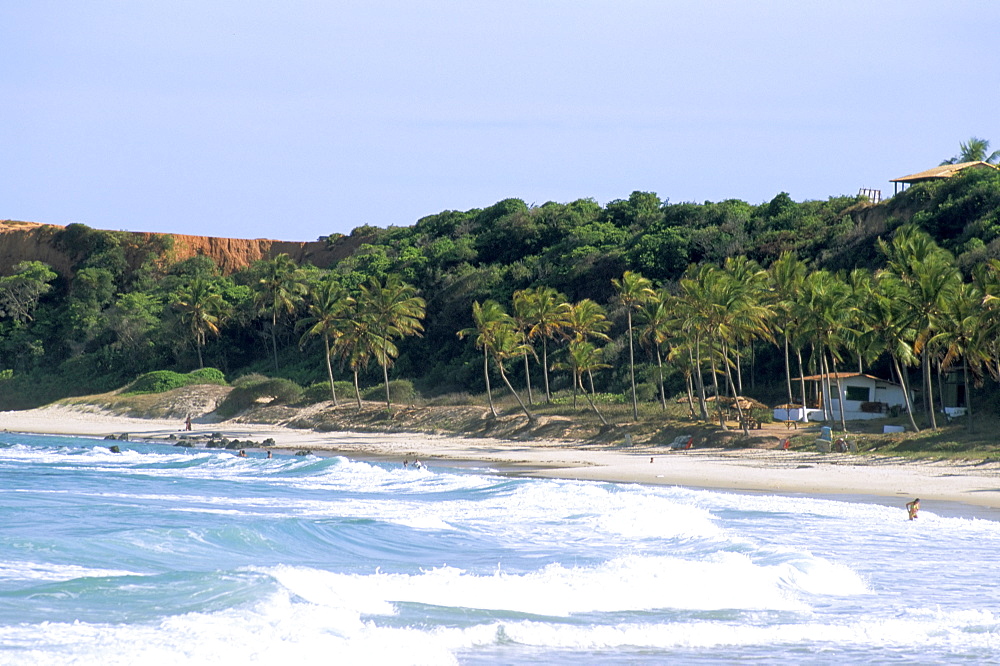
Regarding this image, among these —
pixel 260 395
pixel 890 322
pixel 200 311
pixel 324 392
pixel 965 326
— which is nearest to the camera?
pixel 965 326

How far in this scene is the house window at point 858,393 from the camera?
3994cm

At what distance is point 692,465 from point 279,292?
4110cm

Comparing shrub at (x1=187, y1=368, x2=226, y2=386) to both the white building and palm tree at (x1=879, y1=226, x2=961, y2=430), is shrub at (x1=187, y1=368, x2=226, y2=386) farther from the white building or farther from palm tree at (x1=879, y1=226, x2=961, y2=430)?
palm tree at (x1=879, y1=226, x2=961, y2=430)

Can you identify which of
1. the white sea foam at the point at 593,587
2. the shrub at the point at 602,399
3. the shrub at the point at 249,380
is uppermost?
the shrub at the point at 249,380

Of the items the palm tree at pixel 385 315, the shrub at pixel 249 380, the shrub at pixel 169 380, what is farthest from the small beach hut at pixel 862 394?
the shrub at pixel 169 380

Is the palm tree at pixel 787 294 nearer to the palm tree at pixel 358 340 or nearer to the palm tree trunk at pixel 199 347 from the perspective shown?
the palm tree at pixel 358 340

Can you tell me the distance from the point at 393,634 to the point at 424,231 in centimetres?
7184

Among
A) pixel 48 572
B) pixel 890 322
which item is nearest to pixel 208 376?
pixel 890 322

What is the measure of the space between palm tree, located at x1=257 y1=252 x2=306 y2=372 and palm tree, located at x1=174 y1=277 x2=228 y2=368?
2.79m

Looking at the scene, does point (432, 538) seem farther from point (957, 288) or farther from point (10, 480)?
point (957, 288)

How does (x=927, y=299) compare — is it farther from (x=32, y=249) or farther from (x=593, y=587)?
(x=32, y=249)

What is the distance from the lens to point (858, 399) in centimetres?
3997

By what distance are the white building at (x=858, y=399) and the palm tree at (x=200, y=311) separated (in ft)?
132

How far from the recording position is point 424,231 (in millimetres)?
82188
